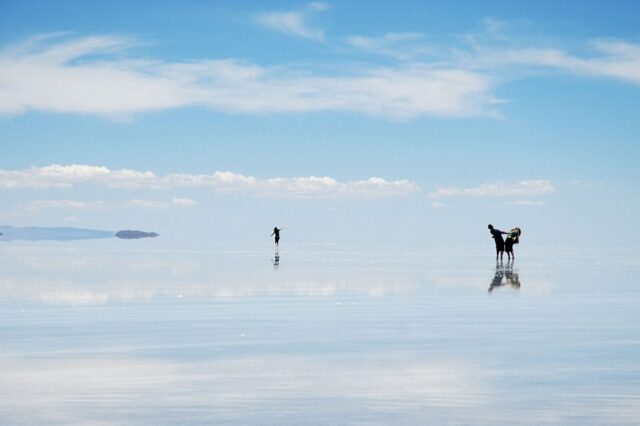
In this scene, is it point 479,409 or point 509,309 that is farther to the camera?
point 509,309

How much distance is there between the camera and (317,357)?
14.3m

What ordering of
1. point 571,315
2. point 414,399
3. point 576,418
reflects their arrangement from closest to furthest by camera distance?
point 576,418 → point 414,399 → point 571,315

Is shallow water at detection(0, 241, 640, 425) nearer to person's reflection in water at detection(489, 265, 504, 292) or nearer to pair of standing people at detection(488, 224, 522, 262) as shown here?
person's reflection in water at detection(489, 265, 504, 292)

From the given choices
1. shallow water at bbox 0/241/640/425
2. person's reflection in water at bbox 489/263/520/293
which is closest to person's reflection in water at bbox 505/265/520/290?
person's reflection in water at bbox 489/263/520/293

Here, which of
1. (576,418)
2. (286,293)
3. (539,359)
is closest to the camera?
(576,418)

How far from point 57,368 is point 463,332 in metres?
7.57

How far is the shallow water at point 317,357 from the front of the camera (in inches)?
409

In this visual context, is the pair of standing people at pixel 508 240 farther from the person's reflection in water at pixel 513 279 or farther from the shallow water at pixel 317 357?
the shallow water at pixel 317 357

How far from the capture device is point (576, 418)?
391 inches

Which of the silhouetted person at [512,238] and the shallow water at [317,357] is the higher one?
the silhouetted person at [512,238]

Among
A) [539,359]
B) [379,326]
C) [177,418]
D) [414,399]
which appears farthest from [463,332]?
[177,418]

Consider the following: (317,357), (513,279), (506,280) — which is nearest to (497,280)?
(506,280)

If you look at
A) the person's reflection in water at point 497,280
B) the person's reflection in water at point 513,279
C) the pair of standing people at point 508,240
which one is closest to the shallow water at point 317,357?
the person's reflection in water at point 497,280

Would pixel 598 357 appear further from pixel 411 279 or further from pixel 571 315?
pixel 411 279
